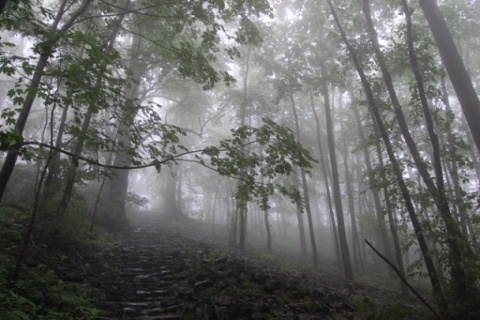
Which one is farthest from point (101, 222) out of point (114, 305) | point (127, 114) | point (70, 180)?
point (127, 114)

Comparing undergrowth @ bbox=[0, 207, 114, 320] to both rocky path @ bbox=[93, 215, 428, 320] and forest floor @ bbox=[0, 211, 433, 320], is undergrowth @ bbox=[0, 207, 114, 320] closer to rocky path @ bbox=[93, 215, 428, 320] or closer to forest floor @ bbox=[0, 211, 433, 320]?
forest floor @ bbox=[0, 211, 433, 320]

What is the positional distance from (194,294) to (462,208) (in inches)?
246

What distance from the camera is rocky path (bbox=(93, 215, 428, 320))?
5.16 meters

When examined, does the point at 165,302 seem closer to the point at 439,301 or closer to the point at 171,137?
the point at 171,137

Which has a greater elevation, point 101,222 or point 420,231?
point 101,222


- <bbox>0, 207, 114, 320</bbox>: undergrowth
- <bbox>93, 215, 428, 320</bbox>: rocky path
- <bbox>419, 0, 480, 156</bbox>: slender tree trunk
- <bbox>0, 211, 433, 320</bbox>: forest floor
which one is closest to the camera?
<bbox>0, 207, 114, 320</bbox>: undergrowth

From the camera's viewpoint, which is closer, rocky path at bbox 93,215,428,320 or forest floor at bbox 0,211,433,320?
forest floor at bbox 0,211,433,320

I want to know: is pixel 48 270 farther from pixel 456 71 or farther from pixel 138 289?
pixel 456 71

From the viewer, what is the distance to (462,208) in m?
6.82

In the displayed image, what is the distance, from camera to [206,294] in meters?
6.03

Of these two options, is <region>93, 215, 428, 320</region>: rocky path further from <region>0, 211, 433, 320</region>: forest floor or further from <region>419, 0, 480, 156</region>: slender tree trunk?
<region>419, 0, 480, 156</region>: slender tree trunk

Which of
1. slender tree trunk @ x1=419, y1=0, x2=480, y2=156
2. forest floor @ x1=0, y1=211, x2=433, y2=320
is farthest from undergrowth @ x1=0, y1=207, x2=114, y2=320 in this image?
slender tree trunk @ x1=419, y1=0, x2=480, y2=156

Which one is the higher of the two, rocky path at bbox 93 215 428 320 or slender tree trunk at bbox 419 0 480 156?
slender tree trunk at bbox 419 0 480 156

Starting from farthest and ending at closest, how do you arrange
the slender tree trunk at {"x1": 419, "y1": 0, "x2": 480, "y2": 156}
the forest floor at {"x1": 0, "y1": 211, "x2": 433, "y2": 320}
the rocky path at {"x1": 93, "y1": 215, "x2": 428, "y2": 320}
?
the slender tree trunk at {"x1": 419, "y1": 0, "x2": 480, "y2": 156} → the rocky path at {"x1": 93, "y1": 215, "x2": 428, "y2": 320} → the forest floor at {"x1": 0, "y1": 211, "x2": 433, "y2": 320}
